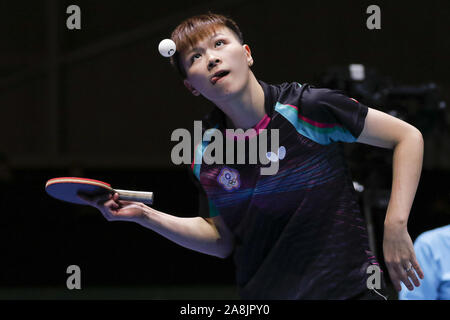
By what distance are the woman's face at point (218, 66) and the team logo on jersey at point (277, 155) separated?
0.21 meters

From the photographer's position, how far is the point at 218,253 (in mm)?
2088

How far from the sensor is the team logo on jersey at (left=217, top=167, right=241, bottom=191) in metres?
1.89

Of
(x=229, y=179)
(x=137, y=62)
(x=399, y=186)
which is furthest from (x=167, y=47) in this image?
(x=137, y=62)

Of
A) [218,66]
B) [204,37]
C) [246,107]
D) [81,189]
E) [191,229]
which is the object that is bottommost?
[191,229]

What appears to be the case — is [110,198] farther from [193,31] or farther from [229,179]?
[193,31]

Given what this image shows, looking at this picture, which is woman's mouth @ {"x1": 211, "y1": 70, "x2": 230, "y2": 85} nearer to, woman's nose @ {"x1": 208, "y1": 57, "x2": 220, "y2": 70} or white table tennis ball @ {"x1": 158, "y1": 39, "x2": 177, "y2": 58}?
woman's nose @ {"x1": 208, "y1": 57, "x2": 220, "y2": 70}

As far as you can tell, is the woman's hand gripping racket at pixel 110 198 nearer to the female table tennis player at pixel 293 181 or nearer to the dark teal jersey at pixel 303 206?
the female table tennis player at pixel 293 181

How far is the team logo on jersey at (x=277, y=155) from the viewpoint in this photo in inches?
72.5

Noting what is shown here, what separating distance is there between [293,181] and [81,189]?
0.63 metres

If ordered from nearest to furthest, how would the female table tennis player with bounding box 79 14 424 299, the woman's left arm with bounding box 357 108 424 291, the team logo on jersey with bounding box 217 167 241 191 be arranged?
the woman's left arm with bounding box 357 108 424 291
the female table tennis player with bounding box 79 14 424 299
the team logo on jersey with bounding box 217 167 241 191

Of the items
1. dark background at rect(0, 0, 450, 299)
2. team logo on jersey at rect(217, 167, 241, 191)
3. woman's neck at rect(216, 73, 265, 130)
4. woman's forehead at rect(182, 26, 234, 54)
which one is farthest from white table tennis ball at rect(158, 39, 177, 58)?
dark background at rect(0, 0, 450, 299)

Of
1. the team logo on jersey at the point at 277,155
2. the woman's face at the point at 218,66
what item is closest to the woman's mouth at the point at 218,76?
the woman's face at the point at 218,66

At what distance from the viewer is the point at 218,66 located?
6.04ft

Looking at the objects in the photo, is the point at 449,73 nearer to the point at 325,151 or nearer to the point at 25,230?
the point at 25,230
